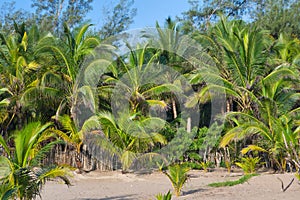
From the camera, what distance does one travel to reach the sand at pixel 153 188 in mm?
10250

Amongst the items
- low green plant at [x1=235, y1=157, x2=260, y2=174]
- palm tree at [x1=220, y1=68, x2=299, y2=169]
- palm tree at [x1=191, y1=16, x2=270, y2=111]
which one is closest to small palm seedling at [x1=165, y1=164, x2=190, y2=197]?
palm tree at [x1=220, y1=68, x2=299, y2=169]

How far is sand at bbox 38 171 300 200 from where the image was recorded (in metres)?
10.2

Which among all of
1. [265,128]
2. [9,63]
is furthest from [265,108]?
[9,63]

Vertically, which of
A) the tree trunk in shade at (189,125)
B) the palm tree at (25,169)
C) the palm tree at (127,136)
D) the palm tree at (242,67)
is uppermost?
the palm tree at (242,67)

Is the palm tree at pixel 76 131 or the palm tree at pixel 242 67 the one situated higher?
the palm tree at pixel 242 67

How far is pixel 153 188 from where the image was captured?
1228cm

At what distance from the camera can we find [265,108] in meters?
14.3

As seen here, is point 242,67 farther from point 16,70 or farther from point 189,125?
point 16,70

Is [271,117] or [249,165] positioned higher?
[271,117]

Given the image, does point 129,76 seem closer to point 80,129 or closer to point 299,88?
point 80,129

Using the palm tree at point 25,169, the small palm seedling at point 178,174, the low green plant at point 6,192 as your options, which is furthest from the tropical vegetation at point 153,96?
the low green plant at point 6,192

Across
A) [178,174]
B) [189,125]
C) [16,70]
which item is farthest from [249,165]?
[16,70]

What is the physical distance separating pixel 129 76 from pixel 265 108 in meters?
5.66

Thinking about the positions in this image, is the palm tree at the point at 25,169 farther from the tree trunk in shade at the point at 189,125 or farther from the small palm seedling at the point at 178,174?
the tree trunk in shade at the point at 189,125
